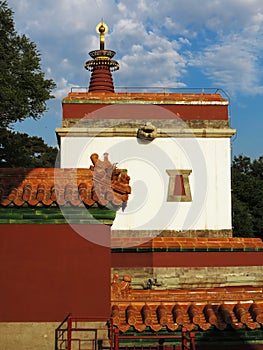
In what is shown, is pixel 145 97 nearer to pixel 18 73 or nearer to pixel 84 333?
pixel 18 73

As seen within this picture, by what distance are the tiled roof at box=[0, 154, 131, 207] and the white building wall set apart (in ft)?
20.6

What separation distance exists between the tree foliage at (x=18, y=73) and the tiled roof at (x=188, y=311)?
9902 mm

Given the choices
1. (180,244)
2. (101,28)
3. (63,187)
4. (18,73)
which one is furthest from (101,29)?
(63,187)

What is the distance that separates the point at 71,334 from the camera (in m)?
5.45

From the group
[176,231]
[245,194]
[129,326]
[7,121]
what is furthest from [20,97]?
[245,194]

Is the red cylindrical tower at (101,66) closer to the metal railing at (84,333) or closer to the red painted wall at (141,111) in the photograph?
the red painted wall at (141,111)

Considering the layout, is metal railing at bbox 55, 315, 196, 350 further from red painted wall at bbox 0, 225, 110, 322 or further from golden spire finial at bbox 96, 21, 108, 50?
golden spire finial at bbox 96, 21, 108, 50

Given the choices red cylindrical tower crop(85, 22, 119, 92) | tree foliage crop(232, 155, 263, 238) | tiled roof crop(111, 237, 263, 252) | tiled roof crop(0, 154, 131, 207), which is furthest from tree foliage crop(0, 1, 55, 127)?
tree foliage crop(232, 155, 263, 238)

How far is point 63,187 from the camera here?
19.2 feet

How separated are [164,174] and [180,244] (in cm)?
243

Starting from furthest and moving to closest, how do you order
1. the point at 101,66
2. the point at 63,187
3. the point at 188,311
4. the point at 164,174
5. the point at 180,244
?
the point at 101,66
the point at 164,174
the point at 180,244
the point at 188,311
the point at 63,187

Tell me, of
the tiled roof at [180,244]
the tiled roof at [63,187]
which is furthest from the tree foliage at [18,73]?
the tiled roof at [63,187]

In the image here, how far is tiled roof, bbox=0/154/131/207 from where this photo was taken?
5.62 m

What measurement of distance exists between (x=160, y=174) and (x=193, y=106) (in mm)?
2221
